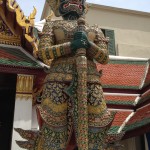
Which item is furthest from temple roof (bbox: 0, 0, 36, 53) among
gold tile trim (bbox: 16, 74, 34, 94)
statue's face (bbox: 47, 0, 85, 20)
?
statue's face (bbox: 47, 0, 85, 20)

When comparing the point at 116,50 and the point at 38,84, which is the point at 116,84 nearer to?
the point at 38,84

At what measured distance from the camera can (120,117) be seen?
4984mm

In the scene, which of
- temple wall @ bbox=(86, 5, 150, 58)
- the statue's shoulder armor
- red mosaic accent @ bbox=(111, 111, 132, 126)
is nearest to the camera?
the statue's shoulder armor

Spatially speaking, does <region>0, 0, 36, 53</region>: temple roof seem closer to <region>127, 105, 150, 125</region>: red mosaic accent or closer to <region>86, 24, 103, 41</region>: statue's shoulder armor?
<region>86, 24, 103, 41</region>: statue's shoulder armor

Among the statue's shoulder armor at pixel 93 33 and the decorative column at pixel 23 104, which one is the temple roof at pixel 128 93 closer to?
the decorative column at pixel 23 104

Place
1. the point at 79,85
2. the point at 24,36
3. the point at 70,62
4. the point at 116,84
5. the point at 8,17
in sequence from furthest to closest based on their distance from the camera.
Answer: the point at 116,84 < the point at 8,17 < the point at 24,36 < the point at 70,62 < the point at 79,85

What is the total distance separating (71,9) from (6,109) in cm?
263

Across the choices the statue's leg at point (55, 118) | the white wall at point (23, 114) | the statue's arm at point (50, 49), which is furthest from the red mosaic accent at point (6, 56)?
the statue's leg at point (55, 118)

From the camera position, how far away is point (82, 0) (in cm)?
353

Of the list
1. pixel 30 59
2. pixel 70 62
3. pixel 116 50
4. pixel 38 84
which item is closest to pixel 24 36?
pixel 30 59

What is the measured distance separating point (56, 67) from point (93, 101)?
524mm

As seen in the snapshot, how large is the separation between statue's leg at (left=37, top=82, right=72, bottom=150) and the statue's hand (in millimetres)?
407

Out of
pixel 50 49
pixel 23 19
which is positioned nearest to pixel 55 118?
pixel 50 49

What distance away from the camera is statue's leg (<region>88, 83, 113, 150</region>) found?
291 centimetres
